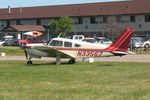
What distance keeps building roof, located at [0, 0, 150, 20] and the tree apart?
5101 mm

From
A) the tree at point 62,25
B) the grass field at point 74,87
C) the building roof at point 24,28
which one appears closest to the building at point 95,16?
the building roof at point 24,28

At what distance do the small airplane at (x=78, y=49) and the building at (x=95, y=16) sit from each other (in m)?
59.2

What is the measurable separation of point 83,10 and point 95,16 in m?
4.79

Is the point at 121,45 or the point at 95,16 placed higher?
the point at 95,16

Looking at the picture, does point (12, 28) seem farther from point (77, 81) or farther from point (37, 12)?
point (77, 81)

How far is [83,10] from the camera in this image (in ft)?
342

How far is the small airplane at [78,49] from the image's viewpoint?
33.5m

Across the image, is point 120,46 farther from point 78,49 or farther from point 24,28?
point 24,28

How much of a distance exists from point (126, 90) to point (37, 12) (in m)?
97.8

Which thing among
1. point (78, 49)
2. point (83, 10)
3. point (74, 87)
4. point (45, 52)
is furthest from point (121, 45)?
point (83, 10)

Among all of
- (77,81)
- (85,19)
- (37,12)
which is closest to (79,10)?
(85,19)

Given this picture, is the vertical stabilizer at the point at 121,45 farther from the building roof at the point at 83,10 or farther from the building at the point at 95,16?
the building roof at the point at 83,10

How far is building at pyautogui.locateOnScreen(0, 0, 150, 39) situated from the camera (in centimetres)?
9488

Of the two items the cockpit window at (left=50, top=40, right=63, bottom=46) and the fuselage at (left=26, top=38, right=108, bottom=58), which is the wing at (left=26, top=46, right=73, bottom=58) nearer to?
the fuselage at (left=26, top=38, right=108, bottom=58)
